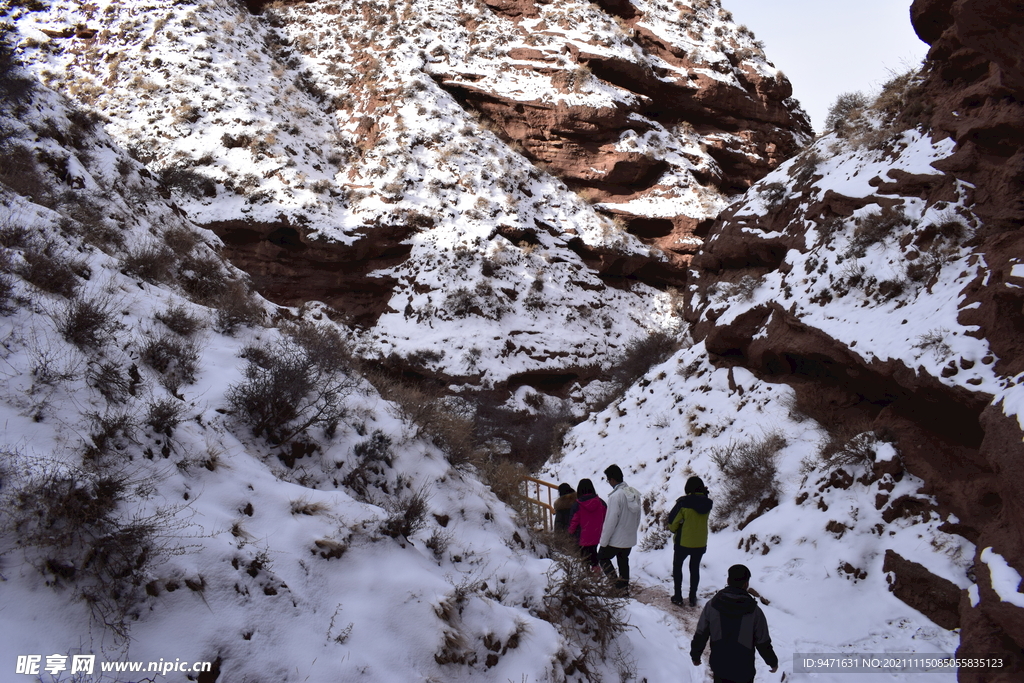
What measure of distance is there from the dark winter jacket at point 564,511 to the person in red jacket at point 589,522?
67cm

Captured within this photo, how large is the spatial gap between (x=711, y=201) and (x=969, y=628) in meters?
20.8

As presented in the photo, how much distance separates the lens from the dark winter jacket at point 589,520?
20.8ft

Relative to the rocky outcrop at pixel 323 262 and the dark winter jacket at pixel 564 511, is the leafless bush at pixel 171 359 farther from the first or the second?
the rocky outcrop at pixel 323 262

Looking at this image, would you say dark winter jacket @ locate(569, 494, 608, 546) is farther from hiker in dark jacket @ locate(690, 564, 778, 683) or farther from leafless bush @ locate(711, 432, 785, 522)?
leafless bush @ locate(711, 432, 785, 522)

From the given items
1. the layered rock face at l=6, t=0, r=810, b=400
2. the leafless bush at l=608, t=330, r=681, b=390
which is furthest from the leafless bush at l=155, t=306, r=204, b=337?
the leafless bush at l=608, t=330, r=681, b=390

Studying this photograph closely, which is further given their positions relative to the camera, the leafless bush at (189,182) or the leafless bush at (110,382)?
the leafless bush at (189,182)

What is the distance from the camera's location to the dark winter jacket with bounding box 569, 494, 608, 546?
6.34 metres

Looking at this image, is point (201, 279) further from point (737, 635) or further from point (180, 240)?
point (737, 635)

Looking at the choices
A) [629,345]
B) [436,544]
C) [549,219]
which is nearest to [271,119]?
[549,219]

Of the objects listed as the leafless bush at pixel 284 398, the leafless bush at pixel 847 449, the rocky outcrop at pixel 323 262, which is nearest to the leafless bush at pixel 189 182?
the rocky outcrop at pixel 323 262

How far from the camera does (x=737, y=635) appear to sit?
3.89m

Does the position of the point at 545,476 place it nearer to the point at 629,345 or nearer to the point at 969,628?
the point at 629,345

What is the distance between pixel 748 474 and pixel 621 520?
3.15 meters

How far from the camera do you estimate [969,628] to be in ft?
14.6
